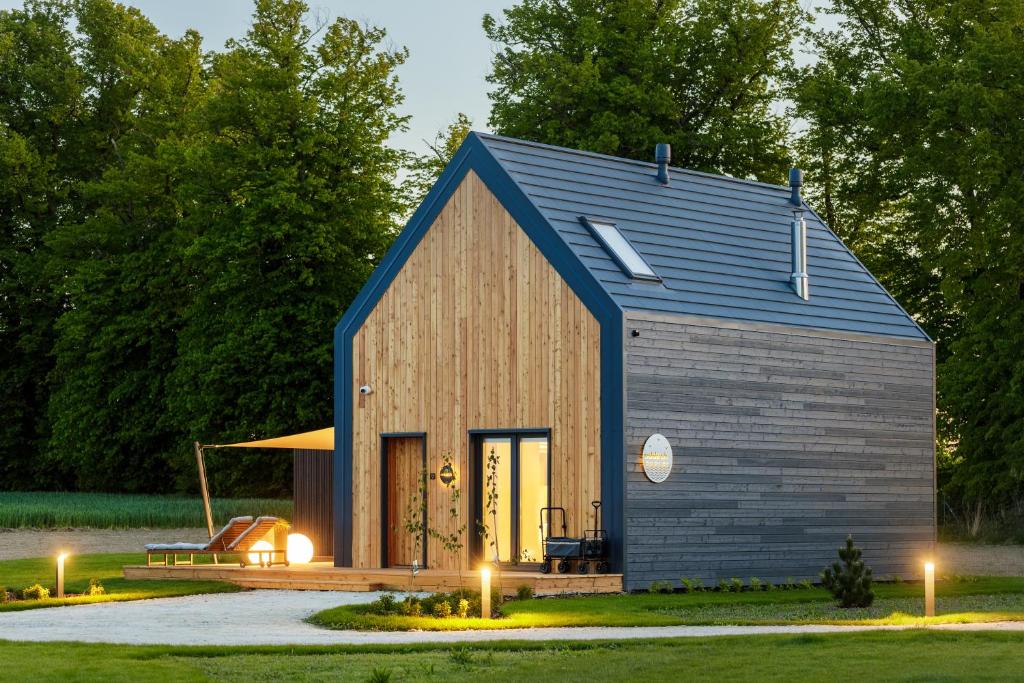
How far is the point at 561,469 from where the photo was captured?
20531 millimetres

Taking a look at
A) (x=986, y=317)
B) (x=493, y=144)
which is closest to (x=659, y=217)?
(x=493, y=144)

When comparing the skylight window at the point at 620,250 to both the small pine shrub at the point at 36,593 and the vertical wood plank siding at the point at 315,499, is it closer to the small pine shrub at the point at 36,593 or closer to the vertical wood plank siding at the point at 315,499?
the vertical wood plank siding at the point at 315,499

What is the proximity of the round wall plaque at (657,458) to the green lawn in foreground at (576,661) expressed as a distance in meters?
6.81

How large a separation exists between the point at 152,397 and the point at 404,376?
27.8 m

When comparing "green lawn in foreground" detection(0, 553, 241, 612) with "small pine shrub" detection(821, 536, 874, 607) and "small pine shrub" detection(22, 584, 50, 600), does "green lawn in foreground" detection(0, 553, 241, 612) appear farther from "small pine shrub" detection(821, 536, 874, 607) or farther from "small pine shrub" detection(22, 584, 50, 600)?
"small pine shrub" detection(821, 536, 874, 607)

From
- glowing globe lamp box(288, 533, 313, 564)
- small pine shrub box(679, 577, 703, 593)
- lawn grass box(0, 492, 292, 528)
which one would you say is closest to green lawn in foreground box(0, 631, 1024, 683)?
small pine shrub box(679, 577, 703, 593)

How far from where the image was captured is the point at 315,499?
88.9 ft

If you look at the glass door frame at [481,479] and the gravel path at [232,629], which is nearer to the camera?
the gravel path at [232,629]

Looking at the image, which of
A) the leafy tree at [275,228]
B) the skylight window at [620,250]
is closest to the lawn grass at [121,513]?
the leafy tree at [275,228]

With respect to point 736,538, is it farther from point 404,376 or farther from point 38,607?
point 38,607

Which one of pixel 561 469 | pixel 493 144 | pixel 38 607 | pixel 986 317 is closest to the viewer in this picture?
pixel 38 607

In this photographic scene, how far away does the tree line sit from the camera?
34.1 metres

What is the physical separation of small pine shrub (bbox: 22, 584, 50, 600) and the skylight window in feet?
27.7

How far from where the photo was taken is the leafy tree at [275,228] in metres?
42.4
